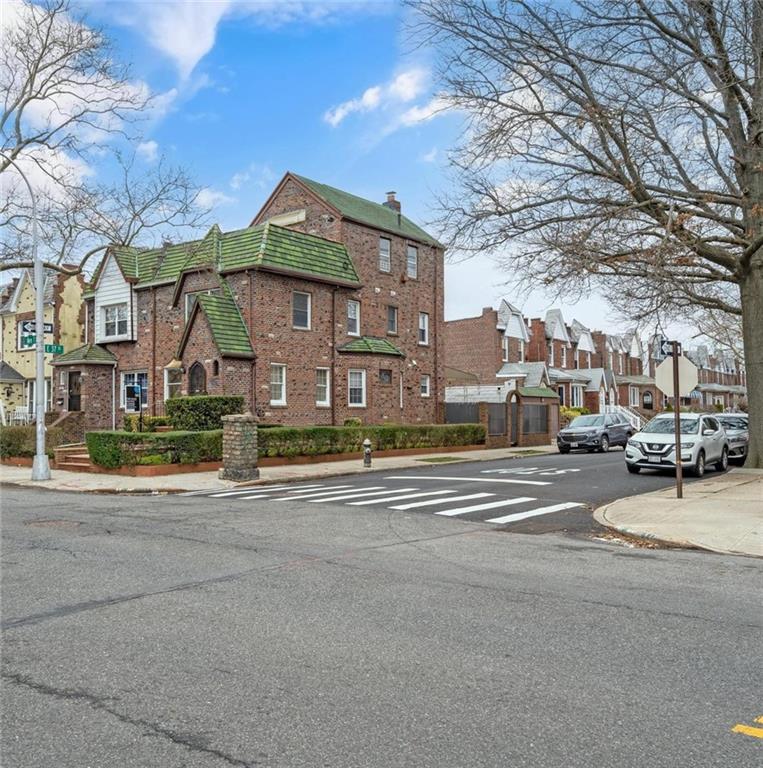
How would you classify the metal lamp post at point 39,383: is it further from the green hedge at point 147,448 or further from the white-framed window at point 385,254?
the white-framed window at point 385,254

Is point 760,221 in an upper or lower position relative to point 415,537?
upper

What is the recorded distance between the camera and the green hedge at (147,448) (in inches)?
813

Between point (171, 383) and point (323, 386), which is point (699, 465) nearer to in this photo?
point (323, 386)

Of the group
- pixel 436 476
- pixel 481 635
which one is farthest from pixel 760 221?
pixel 481 635

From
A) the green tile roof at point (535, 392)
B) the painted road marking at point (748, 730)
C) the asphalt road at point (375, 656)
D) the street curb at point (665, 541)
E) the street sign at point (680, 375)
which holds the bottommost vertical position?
the street curb at point (665, 541)

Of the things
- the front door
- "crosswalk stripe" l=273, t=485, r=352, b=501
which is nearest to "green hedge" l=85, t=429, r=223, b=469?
"crosswalk stripe" l=273, t=485, r=352, b=501

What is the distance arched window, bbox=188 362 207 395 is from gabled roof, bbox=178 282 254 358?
0.92 metres

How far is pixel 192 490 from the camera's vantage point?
1739 centimetres

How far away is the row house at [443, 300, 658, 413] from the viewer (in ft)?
176

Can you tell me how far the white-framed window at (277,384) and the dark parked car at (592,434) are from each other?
42.5 feet

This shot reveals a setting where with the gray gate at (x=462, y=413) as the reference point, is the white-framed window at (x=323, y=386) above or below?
above

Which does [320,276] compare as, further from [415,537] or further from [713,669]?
[713,669]

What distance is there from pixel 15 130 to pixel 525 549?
1096 inches

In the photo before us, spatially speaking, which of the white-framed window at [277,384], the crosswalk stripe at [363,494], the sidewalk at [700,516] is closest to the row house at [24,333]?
the white-framed window at [277,384]
